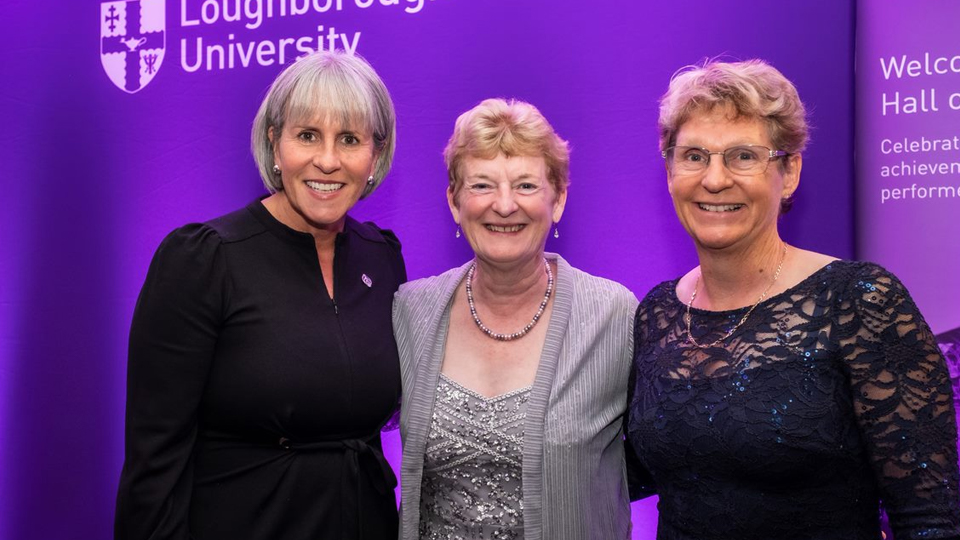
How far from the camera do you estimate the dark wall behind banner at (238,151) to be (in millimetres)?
2912

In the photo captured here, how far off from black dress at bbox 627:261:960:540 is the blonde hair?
0.60 meters

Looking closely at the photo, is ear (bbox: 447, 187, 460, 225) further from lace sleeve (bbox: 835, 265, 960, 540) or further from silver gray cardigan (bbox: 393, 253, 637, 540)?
lace sleeve (bbox: 835, 265, 960, 540)

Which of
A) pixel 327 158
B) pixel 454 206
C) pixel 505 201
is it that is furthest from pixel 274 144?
pixel 505 201

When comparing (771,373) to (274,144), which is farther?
(274,144)

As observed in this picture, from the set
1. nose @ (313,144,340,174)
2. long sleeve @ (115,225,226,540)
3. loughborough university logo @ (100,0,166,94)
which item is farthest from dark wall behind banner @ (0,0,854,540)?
long sleeve @ (115,225,226,540)

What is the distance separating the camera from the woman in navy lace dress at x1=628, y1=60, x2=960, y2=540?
5.28 ft

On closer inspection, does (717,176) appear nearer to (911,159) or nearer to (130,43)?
(911,159)

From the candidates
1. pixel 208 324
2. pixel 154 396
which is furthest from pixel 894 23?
pixel 154 396

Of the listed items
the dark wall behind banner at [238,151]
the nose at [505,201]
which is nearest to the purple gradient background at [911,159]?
the dark wall behind banner at [238,151]

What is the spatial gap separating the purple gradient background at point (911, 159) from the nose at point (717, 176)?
1006mm

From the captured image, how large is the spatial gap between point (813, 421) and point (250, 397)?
1.19 meters

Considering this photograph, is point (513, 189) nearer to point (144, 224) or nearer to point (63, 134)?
point (144, 224)

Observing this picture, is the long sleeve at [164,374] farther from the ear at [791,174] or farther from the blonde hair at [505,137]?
the ear at [791,174]

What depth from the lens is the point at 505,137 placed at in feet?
7.16
